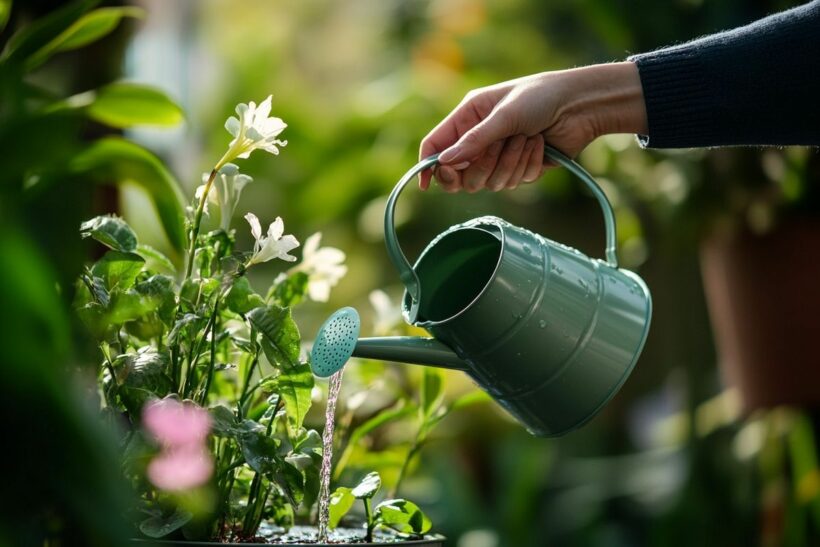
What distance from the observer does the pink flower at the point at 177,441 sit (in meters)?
0.59

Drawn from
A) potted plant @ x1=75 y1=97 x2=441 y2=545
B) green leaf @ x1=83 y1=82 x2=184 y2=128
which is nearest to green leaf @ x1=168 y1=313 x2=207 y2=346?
potted plant @ x1=75 y1=97 x2=441 y2=545

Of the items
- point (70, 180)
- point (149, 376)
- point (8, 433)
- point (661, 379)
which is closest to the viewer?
point (8, 433)

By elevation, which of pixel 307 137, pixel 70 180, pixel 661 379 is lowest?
pixel 661 379

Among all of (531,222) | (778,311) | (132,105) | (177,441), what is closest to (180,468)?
(177,441)

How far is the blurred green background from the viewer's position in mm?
1397

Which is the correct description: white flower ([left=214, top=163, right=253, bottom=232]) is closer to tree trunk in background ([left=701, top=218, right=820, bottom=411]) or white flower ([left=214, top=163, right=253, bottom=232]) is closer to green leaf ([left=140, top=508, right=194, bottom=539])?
green leaf ([left=140, top=508, right=194, bottom=539])

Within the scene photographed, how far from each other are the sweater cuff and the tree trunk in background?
2.49 ft

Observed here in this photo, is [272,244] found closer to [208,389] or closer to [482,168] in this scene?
[208,389]

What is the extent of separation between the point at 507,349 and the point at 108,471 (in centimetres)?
30

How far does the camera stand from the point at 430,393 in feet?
2.64

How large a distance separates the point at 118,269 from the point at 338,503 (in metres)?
0.23

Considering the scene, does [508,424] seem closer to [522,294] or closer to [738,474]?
[738,474]

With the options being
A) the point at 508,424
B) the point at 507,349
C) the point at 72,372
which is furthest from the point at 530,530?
the point at 72,372

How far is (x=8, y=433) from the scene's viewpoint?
1.54 ft
